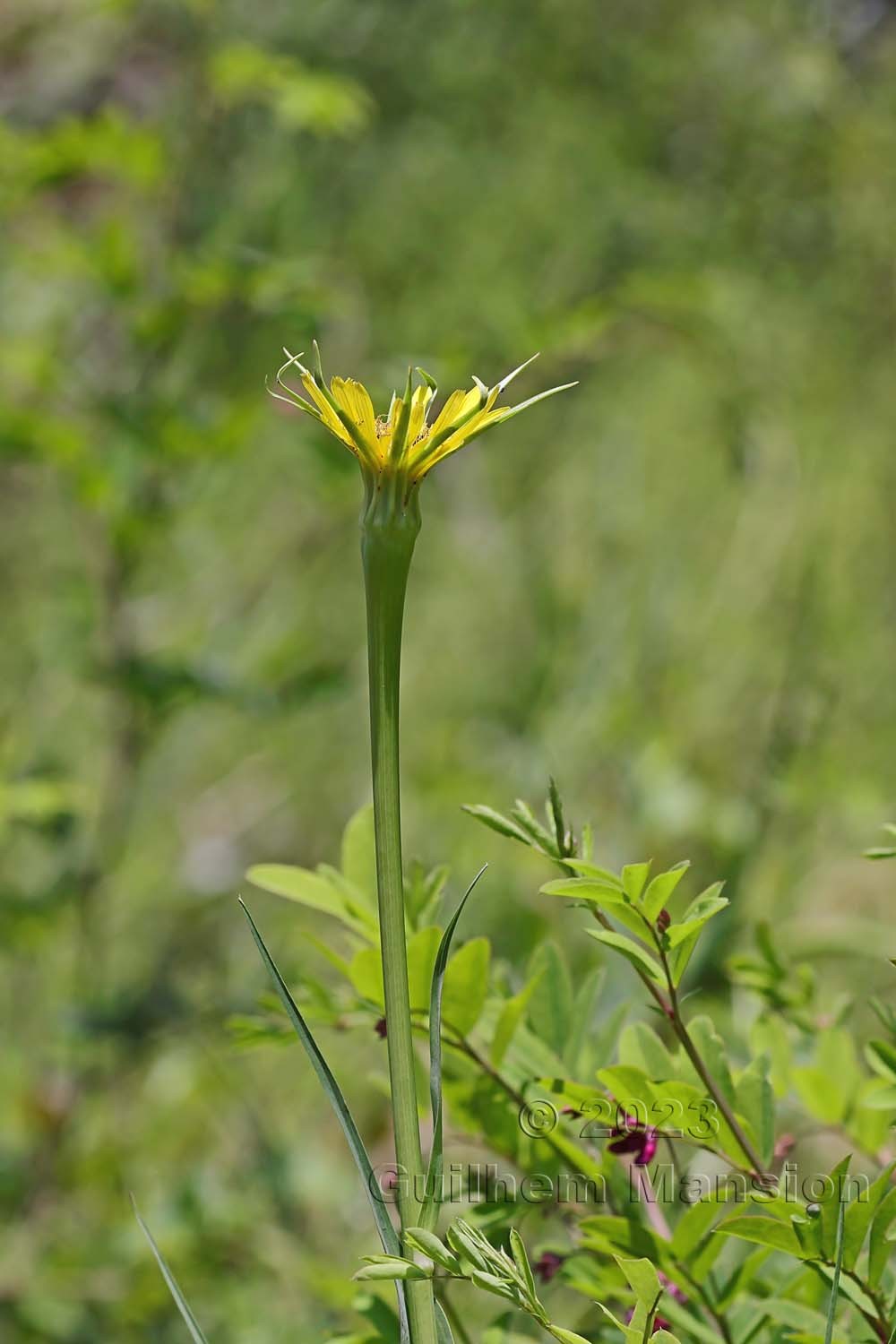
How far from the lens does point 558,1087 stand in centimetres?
32

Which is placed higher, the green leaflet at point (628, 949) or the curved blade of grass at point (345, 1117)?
the green leaflet at point (628, 949)

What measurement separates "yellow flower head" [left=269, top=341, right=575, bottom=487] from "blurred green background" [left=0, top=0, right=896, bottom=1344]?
0.25 m

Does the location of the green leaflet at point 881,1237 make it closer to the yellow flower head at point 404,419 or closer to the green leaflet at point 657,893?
the green leaflet at point 657,893

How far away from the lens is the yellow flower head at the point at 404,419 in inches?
10.1

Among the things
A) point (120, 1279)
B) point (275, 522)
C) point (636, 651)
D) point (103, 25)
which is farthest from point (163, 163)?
point (275, 522)

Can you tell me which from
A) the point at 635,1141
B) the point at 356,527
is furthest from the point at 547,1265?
the point at 356,527

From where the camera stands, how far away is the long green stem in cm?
24

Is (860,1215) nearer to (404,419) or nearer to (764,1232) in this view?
(764,1232)

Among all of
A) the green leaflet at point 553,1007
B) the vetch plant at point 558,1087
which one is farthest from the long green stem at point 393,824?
the green leaflet at point 553,1007

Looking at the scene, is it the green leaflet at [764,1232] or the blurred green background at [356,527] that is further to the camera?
the blurred green background at [356,527]

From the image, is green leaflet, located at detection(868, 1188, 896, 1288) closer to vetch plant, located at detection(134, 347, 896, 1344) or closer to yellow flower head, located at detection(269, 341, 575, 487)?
vetch plant, located at detection(134, 347, 896, 1344)

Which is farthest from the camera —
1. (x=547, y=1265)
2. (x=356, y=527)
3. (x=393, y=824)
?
(x=356, y=527)

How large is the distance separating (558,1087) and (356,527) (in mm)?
1500

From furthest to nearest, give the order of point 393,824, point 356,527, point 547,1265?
point 356,527
point 547,1265
point 393,824
